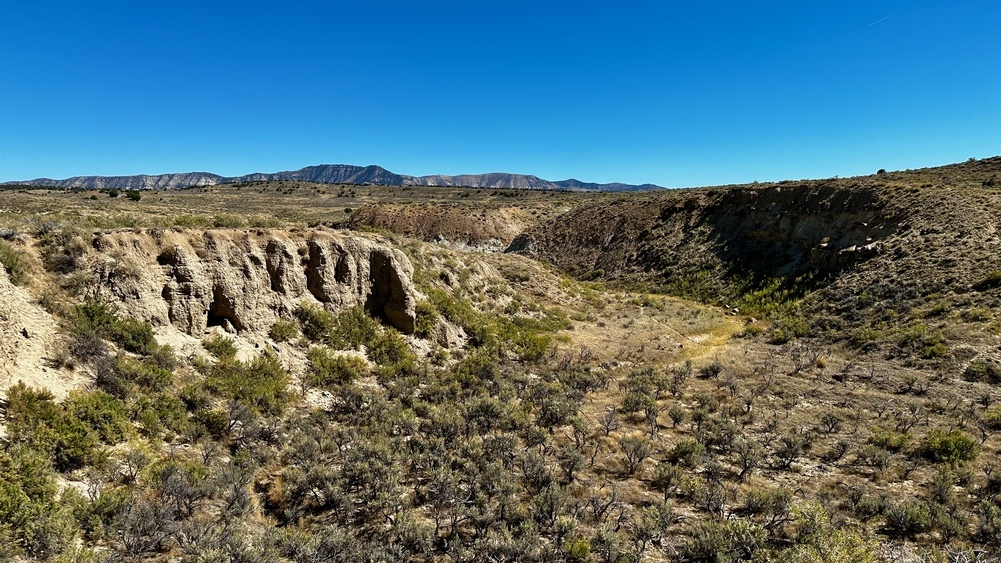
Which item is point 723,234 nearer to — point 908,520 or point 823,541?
point 908,520

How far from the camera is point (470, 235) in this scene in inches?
1918

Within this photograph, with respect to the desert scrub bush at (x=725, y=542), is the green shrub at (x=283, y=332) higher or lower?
higher

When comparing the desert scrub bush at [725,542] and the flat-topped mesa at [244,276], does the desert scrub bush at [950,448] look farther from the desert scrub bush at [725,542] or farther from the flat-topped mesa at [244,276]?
the flat-topped mesa at [244,276]

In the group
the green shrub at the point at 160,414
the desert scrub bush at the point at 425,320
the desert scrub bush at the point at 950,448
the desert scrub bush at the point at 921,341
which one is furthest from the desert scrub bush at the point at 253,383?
the desert scrub bush at the point at 921,341

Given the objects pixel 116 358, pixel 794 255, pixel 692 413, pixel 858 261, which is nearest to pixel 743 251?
pixel 794 255

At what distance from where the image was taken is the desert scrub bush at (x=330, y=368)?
12070mm

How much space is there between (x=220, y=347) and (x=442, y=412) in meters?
6.26

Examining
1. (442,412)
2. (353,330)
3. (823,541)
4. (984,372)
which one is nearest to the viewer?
(823,541)

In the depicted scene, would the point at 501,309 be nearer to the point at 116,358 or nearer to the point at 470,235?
the point at 116,358

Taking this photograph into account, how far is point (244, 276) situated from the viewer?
1291 centimetres

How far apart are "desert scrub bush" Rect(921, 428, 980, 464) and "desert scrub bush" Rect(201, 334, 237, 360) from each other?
56.0 feet

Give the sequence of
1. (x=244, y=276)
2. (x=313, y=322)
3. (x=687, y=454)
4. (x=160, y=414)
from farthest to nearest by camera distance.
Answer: (x=313, y=322) < (x=244, y=276) < (x=687, y=454) < (x=160, y=414)

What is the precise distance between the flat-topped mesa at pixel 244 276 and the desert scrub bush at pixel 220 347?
0.44 meters

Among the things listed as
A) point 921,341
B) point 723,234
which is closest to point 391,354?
point 921,341
